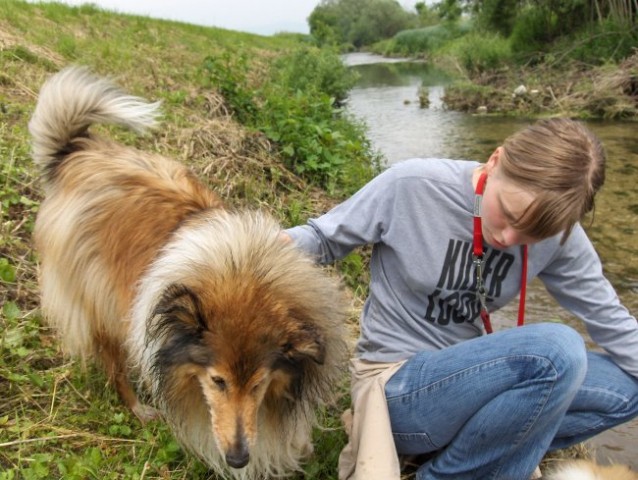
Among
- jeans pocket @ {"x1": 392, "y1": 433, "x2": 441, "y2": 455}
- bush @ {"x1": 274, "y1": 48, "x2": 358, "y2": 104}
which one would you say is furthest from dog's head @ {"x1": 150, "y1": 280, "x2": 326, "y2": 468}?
bush @ {"x1": 274, "y1": 48, "x2": 358, "y2": 104}

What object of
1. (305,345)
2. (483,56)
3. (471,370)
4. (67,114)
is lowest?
(471,370)

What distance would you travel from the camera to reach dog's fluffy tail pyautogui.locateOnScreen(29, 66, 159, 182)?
113 inches

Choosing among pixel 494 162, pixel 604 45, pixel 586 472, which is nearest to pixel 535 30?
pixel 604 45

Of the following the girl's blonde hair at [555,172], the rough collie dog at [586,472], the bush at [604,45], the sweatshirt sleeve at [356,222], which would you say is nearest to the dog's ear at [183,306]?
the sweatshirt sleeve at [356,222]

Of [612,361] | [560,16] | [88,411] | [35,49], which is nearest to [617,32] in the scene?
[560,16]

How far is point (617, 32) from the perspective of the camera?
14750 millimetres

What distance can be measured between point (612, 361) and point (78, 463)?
2.17 metres

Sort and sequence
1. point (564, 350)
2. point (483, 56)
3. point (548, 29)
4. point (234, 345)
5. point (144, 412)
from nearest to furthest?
point (234, 345), point (564, 350), point (144, 412), point (483, 56), point (548, 29)

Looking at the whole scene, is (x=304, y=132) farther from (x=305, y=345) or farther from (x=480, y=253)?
(x=305, y=345)

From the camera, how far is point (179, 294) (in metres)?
1.93

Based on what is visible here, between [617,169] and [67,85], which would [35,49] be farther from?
[617,169]

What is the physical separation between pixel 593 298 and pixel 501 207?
0.64 m

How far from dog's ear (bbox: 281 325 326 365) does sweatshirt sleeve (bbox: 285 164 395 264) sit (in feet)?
1.35

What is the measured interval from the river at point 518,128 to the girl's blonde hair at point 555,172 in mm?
1523
